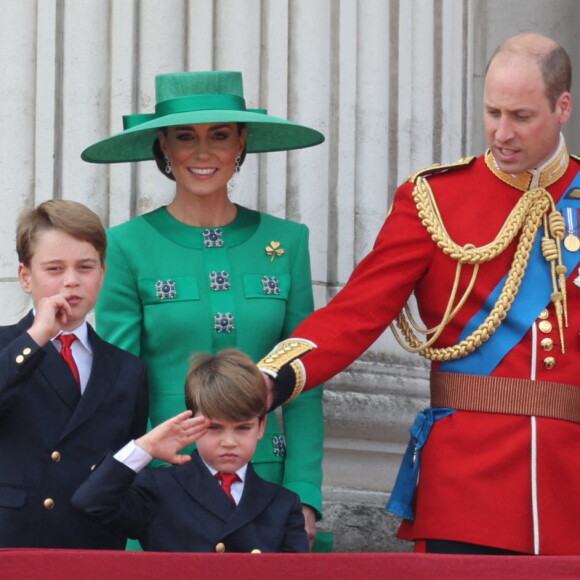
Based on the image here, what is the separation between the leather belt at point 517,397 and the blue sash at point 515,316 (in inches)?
1.3

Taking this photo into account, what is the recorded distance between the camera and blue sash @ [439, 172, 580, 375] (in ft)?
13.0

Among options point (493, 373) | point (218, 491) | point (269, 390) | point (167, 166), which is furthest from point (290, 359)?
point (167, 166)

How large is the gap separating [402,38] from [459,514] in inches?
75.7

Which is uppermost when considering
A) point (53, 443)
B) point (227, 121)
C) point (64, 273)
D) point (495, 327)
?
point (227, 121)

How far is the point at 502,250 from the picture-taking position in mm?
4020

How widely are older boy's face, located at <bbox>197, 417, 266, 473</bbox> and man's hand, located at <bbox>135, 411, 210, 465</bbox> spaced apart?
18cm

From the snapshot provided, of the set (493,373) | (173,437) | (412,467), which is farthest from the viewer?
(412,467)

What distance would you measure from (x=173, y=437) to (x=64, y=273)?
1.52 feet

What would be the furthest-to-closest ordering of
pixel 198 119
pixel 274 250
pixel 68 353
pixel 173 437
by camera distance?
pixel 274 250 → pixel 198 119 → pixel 68 353 → pixel 173 437

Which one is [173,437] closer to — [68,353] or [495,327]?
[68,353]

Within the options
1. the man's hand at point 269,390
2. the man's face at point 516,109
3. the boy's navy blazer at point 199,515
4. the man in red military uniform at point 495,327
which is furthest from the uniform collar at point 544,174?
the boy's navy blazer at point 199,515

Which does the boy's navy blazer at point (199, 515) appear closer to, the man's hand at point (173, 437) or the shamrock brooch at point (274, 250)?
the man's hand at point (173, 437)

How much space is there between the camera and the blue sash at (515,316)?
3957 mm

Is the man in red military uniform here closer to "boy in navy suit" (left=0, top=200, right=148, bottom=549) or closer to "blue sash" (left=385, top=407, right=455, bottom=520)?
"blue sash" (left=385, top=407, right=455, bottom=520)
